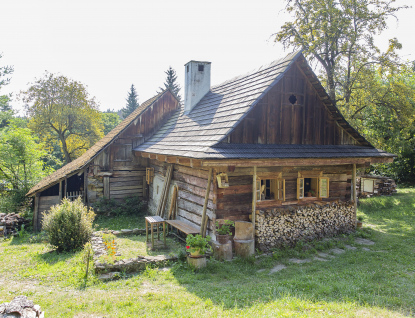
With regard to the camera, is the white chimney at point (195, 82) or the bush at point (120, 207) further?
the bush at point (120, 207)

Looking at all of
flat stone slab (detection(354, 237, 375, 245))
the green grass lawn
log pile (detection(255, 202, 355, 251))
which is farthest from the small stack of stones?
flat stone slab (detection(354, 237, 375, 245))

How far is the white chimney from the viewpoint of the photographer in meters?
12.2

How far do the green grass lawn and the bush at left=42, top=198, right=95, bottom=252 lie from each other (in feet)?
1.32

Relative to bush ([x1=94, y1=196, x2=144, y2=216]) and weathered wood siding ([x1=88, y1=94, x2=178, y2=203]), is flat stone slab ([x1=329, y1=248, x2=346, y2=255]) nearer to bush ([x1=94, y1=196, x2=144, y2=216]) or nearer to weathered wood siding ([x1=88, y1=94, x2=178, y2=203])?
bush ([x1=94, y1=196, x2=144, y2=216])

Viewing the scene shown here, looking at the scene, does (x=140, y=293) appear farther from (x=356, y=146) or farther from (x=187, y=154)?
(x=356, y=146)

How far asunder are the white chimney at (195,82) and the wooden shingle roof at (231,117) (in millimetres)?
868

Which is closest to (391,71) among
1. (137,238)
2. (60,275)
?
(137,238)

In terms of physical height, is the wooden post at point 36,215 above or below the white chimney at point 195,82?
below

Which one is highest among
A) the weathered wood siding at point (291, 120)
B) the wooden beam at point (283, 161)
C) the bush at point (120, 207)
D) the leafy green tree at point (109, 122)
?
the leafy green tree at point (109, 122)

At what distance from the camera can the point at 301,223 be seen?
8.51 meters

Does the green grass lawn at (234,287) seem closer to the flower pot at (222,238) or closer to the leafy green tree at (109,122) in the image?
the flower pot at (222,238)

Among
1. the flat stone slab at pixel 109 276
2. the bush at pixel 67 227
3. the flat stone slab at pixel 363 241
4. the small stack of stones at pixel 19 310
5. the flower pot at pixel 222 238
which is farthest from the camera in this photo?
the flat stone slab at pixel 363 241

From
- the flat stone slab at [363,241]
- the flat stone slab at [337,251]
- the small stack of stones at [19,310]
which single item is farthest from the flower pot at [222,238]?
the flat stone slab at [363,241]

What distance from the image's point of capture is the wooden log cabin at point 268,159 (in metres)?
7.66
